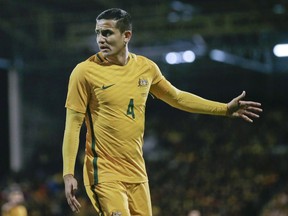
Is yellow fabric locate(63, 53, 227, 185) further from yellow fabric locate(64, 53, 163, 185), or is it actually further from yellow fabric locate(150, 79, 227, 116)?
yellow fabric locate(150, 79, 227, 116)

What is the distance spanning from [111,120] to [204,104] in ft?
2.36

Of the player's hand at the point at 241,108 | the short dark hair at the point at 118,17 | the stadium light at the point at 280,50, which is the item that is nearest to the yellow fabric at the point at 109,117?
the short dark hair at the point at 118,17

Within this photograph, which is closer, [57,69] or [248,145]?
[248,145]

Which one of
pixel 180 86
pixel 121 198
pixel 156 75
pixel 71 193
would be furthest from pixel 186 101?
pixel 180 86

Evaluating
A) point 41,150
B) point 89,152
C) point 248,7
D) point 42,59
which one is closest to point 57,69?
point 42,59

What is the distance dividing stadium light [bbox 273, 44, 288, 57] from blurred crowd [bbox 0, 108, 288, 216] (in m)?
1.67

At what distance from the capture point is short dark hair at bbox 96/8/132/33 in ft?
14.7

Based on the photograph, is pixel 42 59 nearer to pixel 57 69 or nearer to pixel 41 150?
pixel 57 69

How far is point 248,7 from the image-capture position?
17875mm

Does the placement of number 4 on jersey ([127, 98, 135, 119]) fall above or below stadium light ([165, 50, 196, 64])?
above

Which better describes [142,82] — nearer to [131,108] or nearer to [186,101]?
[131,108]

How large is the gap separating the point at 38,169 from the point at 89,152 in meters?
15.0

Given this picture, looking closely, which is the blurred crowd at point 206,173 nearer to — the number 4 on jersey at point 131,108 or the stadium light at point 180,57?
the stadium light at point 180,57

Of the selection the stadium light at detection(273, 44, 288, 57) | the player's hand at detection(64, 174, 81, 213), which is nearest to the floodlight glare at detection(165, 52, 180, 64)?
the stadium light at detection(273, 44, 288, 57)
